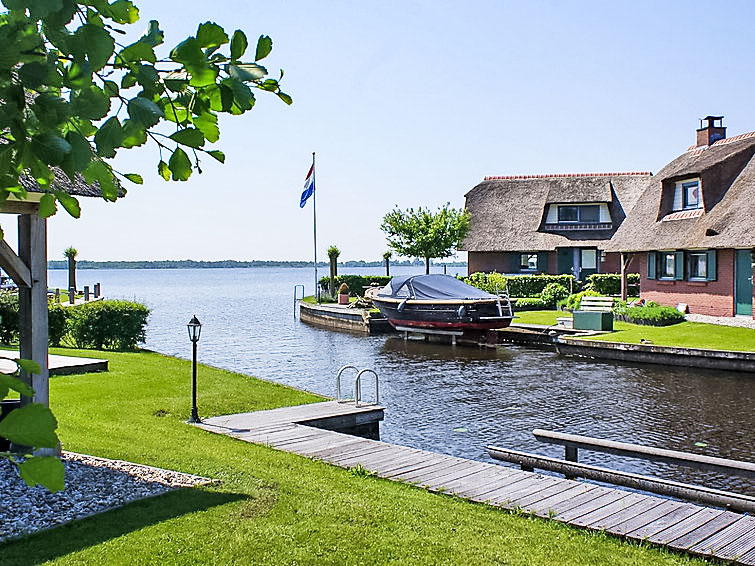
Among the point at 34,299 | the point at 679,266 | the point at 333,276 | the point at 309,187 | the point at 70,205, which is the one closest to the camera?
the point at 70,205

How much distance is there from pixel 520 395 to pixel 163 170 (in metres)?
17.2

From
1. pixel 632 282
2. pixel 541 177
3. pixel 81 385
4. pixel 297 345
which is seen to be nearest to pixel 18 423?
pixel 81 385

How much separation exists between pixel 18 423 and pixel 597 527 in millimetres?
6303

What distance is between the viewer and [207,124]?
6.40 ft

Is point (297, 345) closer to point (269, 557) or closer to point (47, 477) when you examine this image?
point (269, 557)

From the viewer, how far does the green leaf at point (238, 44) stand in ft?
5.78

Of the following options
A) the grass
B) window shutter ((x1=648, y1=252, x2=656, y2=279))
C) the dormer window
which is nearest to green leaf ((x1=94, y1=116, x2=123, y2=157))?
the grass

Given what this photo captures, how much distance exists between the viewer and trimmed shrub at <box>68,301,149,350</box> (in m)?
20.8

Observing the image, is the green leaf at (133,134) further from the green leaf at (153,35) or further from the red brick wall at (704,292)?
the red brick wall at (704,292)

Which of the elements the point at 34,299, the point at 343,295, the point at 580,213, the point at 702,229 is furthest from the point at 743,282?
the point at 34,299

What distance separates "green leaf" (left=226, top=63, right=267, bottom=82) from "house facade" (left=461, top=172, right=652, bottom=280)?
44489mm

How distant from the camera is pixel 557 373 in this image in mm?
21812

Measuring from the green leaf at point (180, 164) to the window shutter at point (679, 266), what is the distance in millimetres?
30105

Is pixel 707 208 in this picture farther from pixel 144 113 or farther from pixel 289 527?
pixel 144 113
